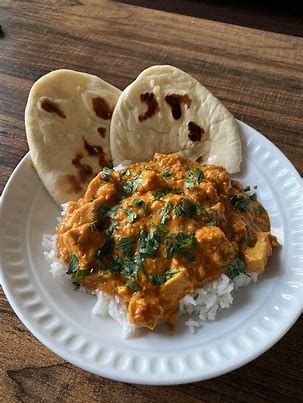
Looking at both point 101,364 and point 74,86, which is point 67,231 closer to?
point 101,364

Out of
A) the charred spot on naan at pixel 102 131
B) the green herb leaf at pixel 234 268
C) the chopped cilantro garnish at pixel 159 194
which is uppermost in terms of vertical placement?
the chopped cilantro garnish at pixel 159 194

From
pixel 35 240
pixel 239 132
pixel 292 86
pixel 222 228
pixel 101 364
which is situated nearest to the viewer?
pixel 101 364

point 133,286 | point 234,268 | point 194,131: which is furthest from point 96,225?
point 194,131

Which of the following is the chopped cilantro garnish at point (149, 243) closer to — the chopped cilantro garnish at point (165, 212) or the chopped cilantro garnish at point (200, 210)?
the chopped cilantro garnish at point (165, 212)

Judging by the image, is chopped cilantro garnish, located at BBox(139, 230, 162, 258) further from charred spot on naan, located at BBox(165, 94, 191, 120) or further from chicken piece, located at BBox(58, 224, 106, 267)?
charred spot on naan, located at BBox(165, 94, 191, 120)

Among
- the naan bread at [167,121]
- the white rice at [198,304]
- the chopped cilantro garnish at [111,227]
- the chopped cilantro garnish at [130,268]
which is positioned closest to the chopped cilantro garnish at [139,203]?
the chopped cilantro garnish at [111,227]

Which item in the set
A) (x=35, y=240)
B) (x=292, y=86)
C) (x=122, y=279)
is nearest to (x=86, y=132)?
(x=35, y=240)

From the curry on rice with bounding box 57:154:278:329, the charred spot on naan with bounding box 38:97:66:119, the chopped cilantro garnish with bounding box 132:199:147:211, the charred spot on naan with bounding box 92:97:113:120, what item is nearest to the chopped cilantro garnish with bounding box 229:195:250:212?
the curry on rice with bounding box 57:154:278:329
